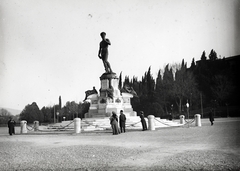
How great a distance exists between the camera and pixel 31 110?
57719 millimetres

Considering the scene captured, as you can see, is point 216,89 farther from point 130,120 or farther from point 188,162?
point 188,162

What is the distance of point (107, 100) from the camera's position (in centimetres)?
2338

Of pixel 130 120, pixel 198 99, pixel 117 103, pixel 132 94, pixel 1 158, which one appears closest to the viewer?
pixel 1 158

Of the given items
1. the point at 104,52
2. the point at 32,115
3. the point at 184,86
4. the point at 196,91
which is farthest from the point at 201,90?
the point at 32,115

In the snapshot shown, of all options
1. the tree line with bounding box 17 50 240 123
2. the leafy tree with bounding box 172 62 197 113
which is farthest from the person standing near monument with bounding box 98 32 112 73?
the leafy tree with bounding box 172 62 197 113

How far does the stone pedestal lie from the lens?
2322 centimetres

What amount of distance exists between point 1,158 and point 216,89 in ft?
152

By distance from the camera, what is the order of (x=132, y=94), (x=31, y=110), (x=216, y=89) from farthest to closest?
(x=31, y=110) < (x=216, y=89) < (x=132, y=94)

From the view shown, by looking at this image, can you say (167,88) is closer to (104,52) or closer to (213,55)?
(213,55)

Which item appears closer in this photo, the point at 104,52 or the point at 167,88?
the point at 104,52

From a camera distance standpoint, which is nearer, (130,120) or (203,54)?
(130,120)

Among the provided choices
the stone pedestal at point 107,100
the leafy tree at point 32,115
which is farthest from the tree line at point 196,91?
the stone pedestal at point 107,100

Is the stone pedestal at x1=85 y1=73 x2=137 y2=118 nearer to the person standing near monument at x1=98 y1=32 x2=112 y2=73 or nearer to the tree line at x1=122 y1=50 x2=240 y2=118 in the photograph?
the person standing near monument at x1=98 y1=32 x2=112 y2=73

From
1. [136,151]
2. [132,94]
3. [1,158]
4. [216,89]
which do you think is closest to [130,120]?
[132,94]
